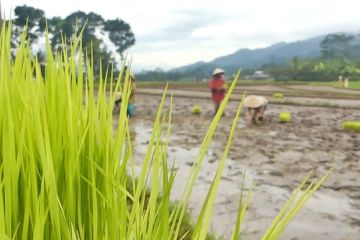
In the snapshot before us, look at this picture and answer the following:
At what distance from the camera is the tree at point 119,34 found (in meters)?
65.9

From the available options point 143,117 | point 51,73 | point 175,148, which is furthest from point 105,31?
point 51,73

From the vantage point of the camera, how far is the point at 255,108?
31.4ft

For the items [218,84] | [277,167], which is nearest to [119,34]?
[218,84]

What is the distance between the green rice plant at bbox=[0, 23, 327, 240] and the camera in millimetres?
962

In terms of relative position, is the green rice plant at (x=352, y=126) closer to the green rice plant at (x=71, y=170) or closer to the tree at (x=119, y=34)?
the green rice plant at (x=71, y=170)

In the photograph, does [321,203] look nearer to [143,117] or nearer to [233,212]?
[233,212]

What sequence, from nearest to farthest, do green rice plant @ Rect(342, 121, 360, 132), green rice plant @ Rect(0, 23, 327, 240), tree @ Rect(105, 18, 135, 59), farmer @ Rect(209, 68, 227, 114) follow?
1. green rice plant @ Rect(0, 23, 327, 240)
2. green rice plant @ Rect(342, 121, 360, 132)
3. farmer @ Rect(209, 68, 227, 114)
4. tree @ Rect(105, 18, 135, 59)

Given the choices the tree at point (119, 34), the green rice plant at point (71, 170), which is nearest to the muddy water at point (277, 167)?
the green rice plant at point (71, 170)

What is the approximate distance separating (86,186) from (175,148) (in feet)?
18.6

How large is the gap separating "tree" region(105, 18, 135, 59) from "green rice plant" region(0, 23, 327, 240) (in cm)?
6508

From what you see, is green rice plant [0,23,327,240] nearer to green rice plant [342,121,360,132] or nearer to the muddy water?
the muddy water

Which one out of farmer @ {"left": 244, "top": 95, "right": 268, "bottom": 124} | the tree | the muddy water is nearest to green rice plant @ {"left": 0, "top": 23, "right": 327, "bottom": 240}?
the muddy water

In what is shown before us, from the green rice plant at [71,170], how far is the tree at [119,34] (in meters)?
65.1

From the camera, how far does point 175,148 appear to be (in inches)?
270
